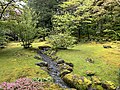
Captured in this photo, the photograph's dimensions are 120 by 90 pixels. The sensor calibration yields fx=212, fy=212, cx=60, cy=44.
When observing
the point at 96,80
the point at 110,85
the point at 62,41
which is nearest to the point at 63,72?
the point at 96,80

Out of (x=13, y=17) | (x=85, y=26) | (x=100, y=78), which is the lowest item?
(x=100, y=78)

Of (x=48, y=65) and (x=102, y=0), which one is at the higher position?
(x=102, y=0)

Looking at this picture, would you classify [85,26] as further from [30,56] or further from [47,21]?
[30,56]

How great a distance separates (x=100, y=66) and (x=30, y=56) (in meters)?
7.80

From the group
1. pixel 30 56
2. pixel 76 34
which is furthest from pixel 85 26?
pixel 30 56

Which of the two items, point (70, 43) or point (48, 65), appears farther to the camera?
point (70, 43)

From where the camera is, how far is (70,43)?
91.7 ft

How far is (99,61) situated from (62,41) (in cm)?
690

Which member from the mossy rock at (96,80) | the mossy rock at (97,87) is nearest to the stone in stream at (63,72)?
the mossy rock at (96,80)

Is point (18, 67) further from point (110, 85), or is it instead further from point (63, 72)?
point (110, 85)

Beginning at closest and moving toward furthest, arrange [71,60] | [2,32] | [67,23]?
[71,60] → [2,32] → [67,23]

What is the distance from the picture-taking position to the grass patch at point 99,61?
62.7 feet

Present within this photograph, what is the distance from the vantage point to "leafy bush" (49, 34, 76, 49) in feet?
89.9

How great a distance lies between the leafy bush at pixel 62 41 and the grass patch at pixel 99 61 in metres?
1.05
